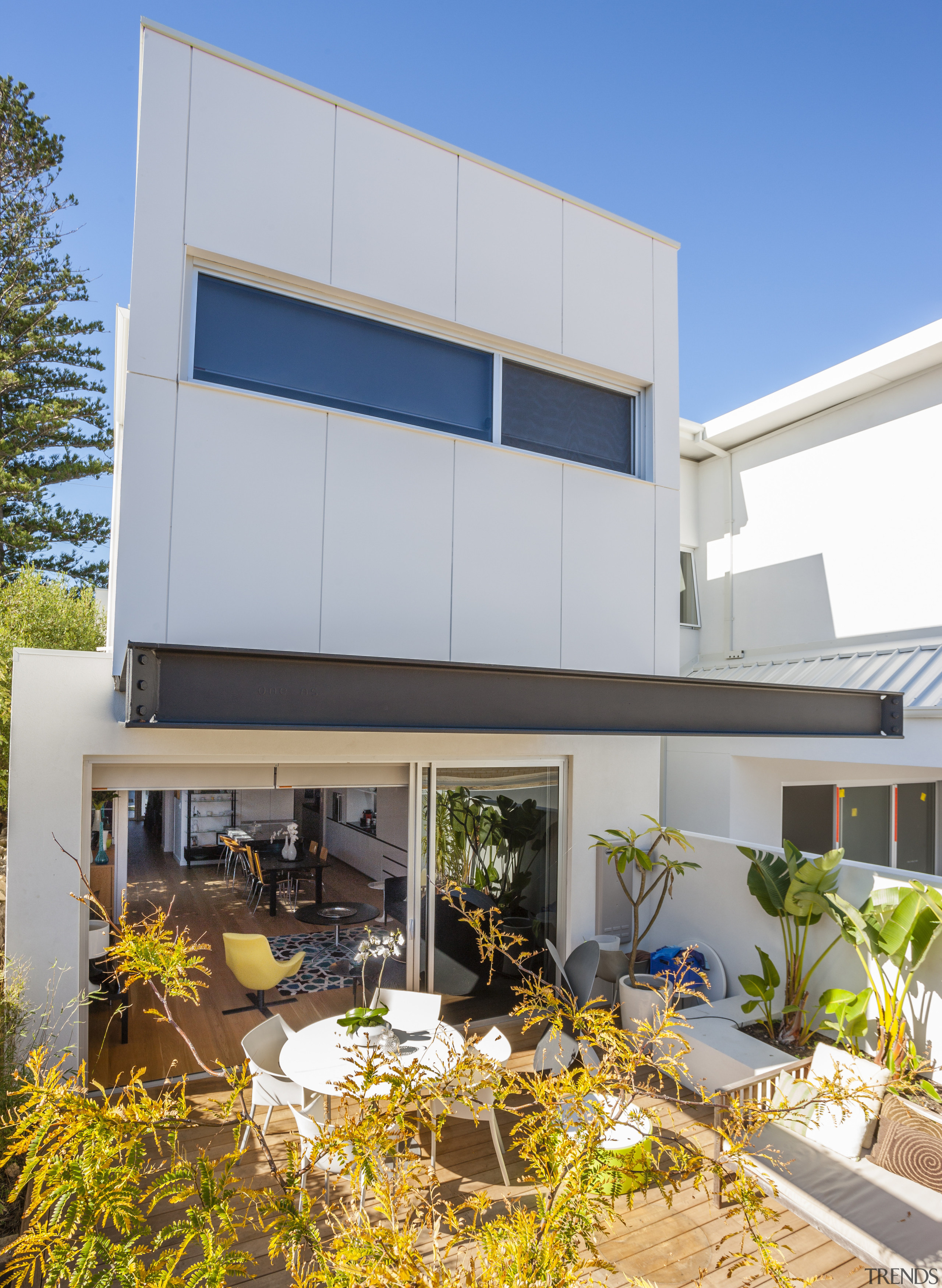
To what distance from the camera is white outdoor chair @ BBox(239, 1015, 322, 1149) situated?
4484 mm

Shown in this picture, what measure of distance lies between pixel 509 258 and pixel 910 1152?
24.7 ft

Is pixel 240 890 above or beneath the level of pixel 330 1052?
beneath

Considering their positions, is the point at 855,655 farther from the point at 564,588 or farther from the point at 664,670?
the point at 564,588

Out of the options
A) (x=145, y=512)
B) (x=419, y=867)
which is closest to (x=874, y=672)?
(x=419, y=867)

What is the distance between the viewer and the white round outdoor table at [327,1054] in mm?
4473

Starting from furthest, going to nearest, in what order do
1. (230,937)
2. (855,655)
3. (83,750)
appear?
(855,655) < (230,937) < (83,750)

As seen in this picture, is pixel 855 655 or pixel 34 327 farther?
pixel 34 327

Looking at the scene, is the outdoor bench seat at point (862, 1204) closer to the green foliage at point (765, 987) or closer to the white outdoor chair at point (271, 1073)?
the green foliage at point (765, 987)

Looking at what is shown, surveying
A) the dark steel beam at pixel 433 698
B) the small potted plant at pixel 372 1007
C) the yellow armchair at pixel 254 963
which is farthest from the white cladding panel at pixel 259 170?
the yellow armchair at pixel 254 963

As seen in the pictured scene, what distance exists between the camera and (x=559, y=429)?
714 cm

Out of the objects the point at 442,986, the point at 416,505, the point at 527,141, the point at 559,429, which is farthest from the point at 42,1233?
the point at 527,141

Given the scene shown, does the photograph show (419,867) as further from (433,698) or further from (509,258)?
(509,258)

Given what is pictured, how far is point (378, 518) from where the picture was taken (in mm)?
6059

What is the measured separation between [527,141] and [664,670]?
6.81 meters
